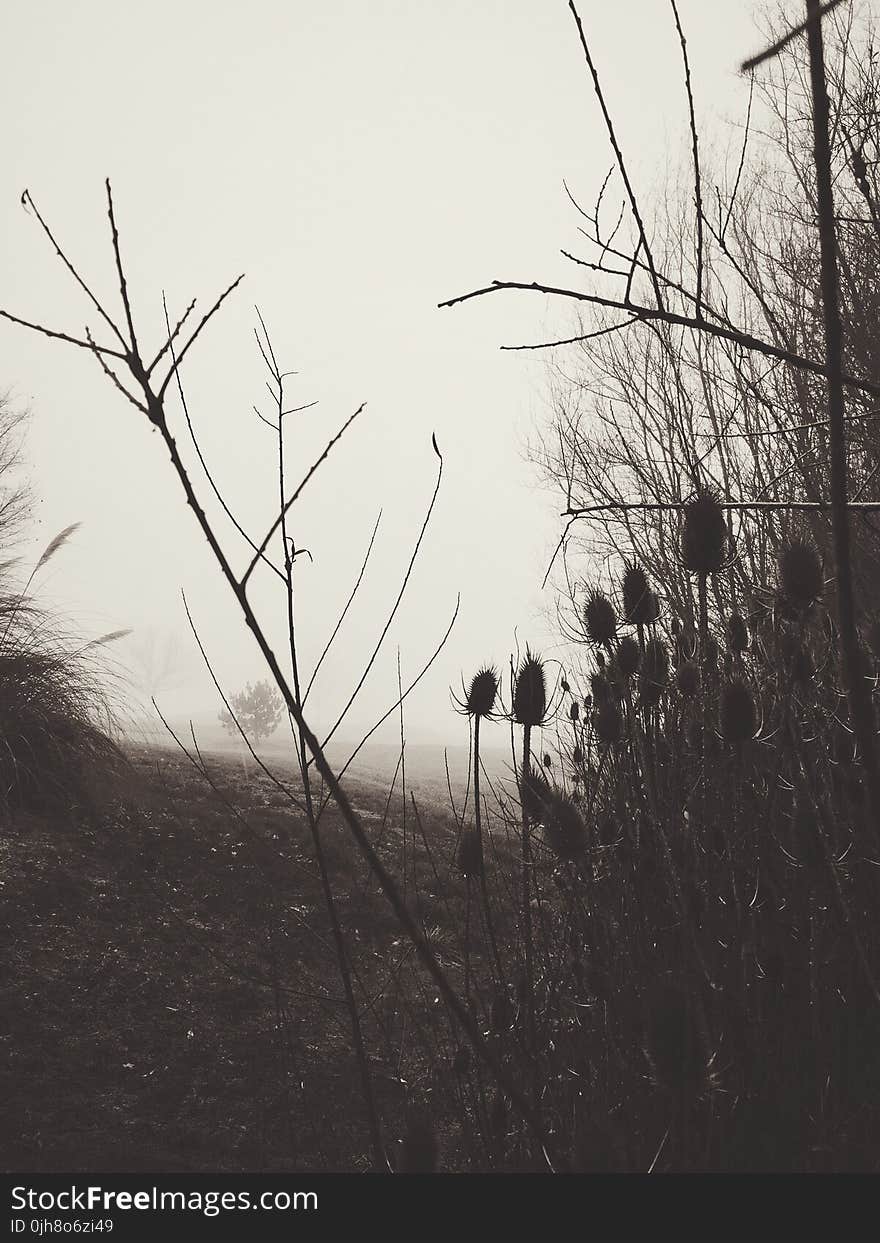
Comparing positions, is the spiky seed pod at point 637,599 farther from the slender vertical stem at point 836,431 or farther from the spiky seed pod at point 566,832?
the slender vertical stem at point 836,431

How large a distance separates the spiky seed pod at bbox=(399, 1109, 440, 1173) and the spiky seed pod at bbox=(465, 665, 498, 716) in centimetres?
144

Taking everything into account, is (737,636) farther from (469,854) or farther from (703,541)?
(469,854)

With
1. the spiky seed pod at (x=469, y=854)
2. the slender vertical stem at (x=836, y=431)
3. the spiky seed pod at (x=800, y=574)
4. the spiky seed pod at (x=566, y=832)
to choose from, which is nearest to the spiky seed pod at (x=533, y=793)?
the spiky seed pod at (x=469, y=854)

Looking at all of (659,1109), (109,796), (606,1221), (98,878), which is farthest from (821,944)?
(109,796)

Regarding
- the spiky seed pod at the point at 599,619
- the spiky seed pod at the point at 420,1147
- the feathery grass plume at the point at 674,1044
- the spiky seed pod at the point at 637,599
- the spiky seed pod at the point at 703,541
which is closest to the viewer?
the spiky seed pod at the point at 420,1147

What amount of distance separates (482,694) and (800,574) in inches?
29.8

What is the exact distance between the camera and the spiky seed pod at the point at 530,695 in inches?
81.7

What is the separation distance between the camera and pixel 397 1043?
3078mm

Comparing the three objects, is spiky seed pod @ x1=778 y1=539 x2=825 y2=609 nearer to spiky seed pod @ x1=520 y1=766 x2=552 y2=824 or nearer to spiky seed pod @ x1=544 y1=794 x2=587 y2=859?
spiky seed pod @ x1=544 y1=794 x2=587 y2=859

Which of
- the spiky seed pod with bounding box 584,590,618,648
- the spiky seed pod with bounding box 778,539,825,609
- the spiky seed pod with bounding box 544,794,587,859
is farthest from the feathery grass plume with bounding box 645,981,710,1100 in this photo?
the spiky seed pod with bounding box 584,590,618,648

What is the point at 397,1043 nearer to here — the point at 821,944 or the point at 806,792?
the point at 821,944

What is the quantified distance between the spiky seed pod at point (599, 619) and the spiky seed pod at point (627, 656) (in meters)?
0.06

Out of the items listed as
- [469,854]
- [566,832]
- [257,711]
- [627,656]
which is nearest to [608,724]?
[627,656]

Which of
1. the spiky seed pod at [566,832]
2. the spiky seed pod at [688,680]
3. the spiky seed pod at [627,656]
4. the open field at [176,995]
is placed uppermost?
the spiky seed pod at [627,656]
